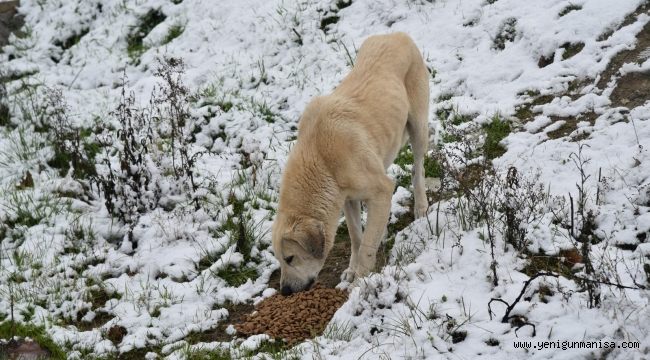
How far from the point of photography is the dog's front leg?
5582 mm

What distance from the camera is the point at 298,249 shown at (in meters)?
5.21

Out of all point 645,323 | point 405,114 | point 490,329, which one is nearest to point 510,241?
point 490,329

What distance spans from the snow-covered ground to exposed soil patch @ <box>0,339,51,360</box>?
181 mm

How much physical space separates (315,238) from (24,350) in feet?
8.41

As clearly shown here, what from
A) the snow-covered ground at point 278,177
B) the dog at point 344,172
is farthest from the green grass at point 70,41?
the dog at point 344,172

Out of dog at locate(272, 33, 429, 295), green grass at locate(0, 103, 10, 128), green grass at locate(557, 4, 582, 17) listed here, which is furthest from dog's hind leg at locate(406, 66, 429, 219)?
green grass at locate(0, 103, 10, 128)

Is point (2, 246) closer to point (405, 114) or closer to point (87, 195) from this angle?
point (87, 195)

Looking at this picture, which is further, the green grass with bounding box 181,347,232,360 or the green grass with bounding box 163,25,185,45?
the green grass with bounding box 163,25,185,45

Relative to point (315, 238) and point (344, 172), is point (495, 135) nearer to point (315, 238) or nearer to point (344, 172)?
point (344, 172)

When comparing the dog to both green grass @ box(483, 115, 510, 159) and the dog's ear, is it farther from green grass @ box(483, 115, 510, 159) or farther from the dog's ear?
green grass @ box(483, 115, 510, 159)

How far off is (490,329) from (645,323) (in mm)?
906

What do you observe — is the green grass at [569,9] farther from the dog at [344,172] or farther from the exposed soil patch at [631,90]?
the dog at [344,172]

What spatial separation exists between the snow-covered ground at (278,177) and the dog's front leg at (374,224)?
9.4 inches

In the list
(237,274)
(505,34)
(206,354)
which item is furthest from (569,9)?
(206,354)
